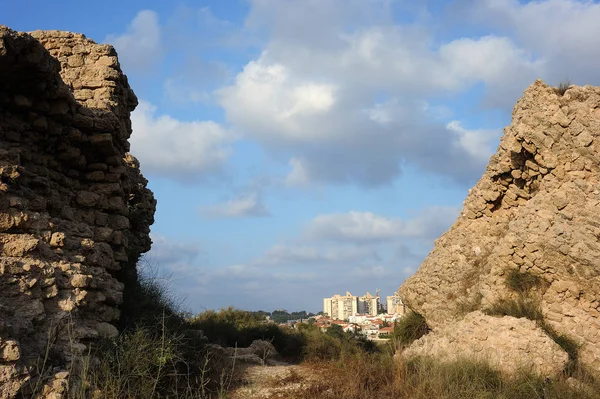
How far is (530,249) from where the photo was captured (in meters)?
8.92

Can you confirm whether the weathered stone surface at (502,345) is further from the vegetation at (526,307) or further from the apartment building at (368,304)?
the apartment building at (368,304)

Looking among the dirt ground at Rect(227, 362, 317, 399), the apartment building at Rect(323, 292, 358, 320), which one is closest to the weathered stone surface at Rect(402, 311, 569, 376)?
the dirt ground at Rect(227, 362, 317, 399)

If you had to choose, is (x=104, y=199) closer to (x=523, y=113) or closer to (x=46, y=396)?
(x=46, y=396)

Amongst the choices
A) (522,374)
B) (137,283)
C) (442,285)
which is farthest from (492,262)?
(137,283)

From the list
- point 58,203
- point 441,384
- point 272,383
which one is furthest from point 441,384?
point 58,203

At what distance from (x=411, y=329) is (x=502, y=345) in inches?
132

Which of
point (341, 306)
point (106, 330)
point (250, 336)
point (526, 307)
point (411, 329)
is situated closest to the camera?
point (106, 330)

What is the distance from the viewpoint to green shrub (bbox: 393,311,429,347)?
10844mm

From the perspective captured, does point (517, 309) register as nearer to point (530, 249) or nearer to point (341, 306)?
point (530, 249)

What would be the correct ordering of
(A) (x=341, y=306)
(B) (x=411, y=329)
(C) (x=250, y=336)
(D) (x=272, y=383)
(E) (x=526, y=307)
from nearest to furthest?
(D) (x=272, y=383) → (E) (x=526, y=307) → (B) (x=411, y=329) → (C) (x=250, y=336) → (A) (x=341, y=306)

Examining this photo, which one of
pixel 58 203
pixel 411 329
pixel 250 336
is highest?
pixel 58 203

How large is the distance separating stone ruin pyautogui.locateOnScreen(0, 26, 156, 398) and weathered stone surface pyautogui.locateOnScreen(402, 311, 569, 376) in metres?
4.77

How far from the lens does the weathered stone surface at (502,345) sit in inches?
294

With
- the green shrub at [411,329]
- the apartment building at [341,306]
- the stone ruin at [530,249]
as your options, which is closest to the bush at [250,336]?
the green shrub at [411,329]
